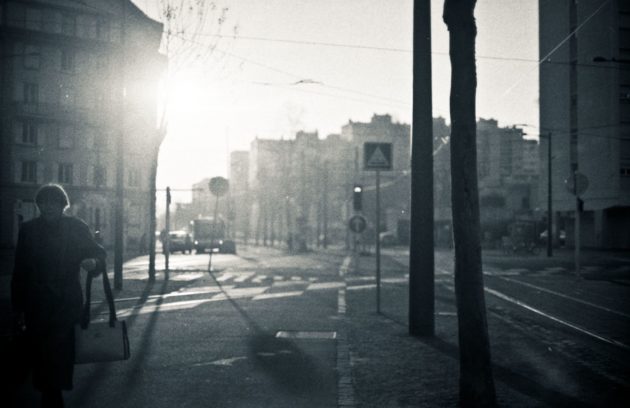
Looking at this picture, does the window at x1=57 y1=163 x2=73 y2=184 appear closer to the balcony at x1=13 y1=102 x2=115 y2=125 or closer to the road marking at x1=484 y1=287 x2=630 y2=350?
the balcony at x1=13 y1=102 x2=115 y2=125

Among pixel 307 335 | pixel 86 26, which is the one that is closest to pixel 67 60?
pixel 86 26

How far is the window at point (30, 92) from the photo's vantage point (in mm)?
48031

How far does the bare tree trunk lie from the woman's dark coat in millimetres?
3086

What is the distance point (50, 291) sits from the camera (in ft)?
14.7

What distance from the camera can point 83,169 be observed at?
51.7 metres

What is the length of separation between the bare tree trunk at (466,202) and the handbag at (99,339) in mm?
2783

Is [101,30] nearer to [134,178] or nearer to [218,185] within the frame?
[134,178]

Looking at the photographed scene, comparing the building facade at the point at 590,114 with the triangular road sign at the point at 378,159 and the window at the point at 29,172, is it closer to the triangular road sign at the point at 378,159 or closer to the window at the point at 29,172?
the triangular road sign at the point at 378,159

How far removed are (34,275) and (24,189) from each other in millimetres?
47408

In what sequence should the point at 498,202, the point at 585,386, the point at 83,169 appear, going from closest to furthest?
the point at 585,386 → the point at 83,169 → the point at 498,202

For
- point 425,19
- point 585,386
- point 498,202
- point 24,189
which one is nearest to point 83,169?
point 24,189

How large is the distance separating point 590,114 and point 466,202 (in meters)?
48.3

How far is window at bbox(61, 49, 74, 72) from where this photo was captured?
4966cm

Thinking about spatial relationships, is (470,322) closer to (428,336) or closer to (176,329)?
(428,336)
